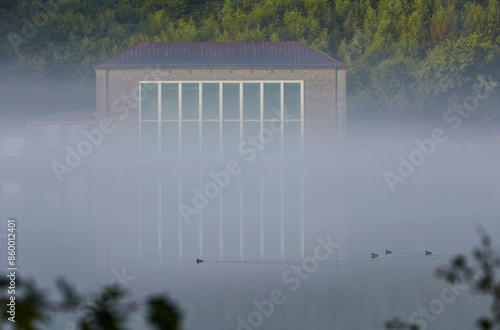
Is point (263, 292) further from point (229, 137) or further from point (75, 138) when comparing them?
A: point (75, 138)

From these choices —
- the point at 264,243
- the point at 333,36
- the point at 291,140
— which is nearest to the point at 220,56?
the point at 291,140

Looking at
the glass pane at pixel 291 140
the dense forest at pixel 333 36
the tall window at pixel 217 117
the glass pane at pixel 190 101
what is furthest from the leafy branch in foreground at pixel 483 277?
the dense forest at pixel 333 36

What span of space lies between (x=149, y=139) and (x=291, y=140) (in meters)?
9.49

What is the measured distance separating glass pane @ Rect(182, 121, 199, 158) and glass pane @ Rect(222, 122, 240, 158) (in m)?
1.88

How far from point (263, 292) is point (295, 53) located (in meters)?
51.1

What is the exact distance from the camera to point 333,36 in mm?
96500

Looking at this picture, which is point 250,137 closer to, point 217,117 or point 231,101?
point 217,117

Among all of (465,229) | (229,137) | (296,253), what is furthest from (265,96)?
(296,253)

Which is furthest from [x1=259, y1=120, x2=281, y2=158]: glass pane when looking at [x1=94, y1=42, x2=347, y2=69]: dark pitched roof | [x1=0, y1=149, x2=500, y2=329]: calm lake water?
[x1=0, y1=149, x2=500, y2=329]: calm lake water

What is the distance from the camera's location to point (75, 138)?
237 ft

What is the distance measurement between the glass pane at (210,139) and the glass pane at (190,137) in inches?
21.3

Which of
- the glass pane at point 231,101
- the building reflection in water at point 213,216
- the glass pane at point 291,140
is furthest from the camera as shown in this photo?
the glass pane at point 231,101

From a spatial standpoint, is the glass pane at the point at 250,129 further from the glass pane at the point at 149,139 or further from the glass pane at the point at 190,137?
the glass pane at the point at 149,139

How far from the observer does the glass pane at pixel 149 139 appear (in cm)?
6406
